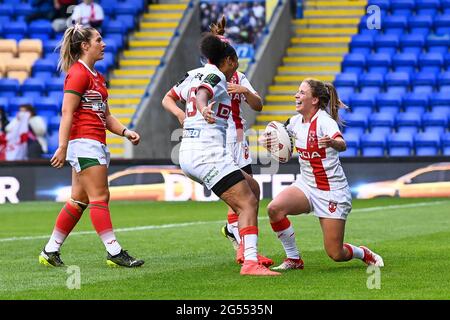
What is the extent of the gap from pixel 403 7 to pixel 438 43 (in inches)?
55.2

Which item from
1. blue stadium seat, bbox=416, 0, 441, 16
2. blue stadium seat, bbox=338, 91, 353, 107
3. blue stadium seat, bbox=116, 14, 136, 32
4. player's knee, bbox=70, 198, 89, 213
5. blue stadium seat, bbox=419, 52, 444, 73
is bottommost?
blue stadium seat, bbox=338, 91, 353, 107

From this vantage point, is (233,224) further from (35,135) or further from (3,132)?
(3,132)

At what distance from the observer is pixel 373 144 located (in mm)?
25109

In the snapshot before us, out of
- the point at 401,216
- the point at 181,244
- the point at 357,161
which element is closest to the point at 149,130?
the point at 357,161

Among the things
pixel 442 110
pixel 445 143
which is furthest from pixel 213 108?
pixel 442 110

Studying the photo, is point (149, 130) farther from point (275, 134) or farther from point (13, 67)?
point (275, 134)

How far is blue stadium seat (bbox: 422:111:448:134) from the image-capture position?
25172 mm

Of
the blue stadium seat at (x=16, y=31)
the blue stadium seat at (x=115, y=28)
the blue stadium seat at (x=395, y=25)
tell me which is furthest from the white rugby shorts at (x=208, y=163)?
the blue stadium seat at (x=16, y=31)

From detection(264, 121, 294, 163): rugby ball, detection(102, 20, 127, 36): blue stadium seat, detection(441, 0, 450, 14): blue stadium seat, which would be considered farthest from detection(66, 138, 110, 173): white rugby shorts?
detection(441, 0, 450, 14): blue stadium seat

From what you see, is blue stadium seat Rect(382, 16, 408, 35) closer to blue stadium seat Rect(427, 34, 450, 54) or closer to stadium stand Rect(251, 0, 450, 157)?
stadium stand Rect(251, 0, 450, 157)

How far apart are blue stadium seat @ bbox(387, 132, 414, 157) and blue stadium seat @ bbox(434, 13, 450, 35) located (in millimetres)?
3751

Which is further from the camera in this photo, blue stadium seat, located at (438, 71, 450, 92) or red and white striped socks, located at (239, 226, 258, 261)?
blue stadium seat, located at (438, 71, 450, 92)

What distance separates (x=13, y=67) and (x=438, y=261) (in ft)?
63.2

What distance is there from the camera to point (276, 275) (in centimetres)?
988
